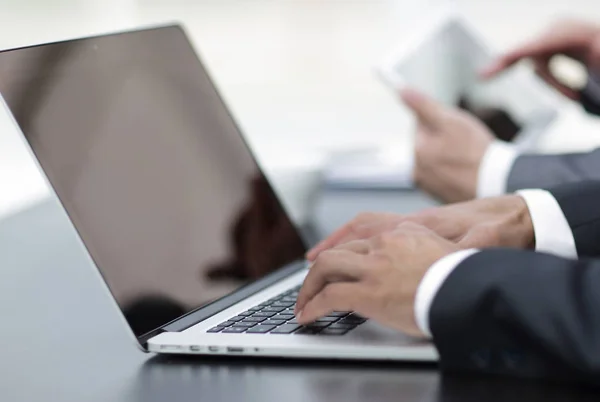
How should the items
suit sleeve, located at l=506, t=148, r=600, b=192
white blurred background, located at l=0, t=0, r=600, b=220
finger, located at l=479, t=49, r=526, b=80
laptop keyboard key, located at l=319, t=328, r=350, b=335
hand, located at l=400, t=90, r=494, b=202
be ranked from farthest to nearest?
white blurred background, located at l=0, t=0, r=600, b=220 < finger, located at l=479, t=49, r=526, b=80 < hand, located at l=400, t=90, r=494, b=202 < suit sleeve, located at l=506, t=148, r=600, b=192 < laptop keyboard key, located at l=319, t=328, r=350, b=335

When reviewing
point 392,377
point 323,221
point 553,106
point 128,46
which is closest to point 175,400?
point 392,377

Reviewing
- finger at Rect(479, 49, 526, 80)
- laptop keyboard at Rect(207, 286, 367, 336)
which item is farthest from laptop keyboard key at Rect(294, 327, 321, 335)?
finger at Rect(479, 49, 526, 80)

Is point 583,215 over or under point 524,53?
under

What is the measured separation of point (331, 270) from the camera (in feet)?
2.54

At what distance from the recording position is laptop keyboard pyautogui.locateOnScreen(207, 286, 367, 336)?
779 millimetres

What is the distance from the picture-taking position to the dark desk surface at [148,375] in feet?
2.24

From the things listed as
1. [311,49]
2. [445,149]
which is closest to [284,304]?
[445,149]

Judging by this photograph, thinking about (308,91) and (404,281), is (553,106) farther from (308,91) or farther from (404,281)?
(308,91)

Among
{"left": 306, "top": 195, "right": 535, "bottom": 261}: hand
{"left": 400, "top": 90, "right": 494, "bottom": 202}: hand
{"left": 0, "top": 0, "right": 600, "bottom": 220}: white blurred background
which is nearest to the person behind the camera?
{"left": 306, "top": 195, "right": 535, "bottom": 261}: hand

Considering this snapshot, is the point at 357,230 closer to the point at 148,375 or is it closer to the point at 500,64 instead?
the point at 148,375

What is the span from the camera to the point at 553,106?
1688 millimetres

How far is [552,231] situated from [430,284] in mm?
222

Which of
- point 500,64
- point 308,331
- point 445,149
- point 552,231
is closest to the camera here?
point 308,331

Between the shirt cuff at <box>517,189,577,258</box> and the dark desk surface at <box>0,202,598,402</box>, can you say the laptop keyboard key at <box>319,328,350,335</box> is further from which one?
the shirt cuff at <box>517,189,577,258</box>
